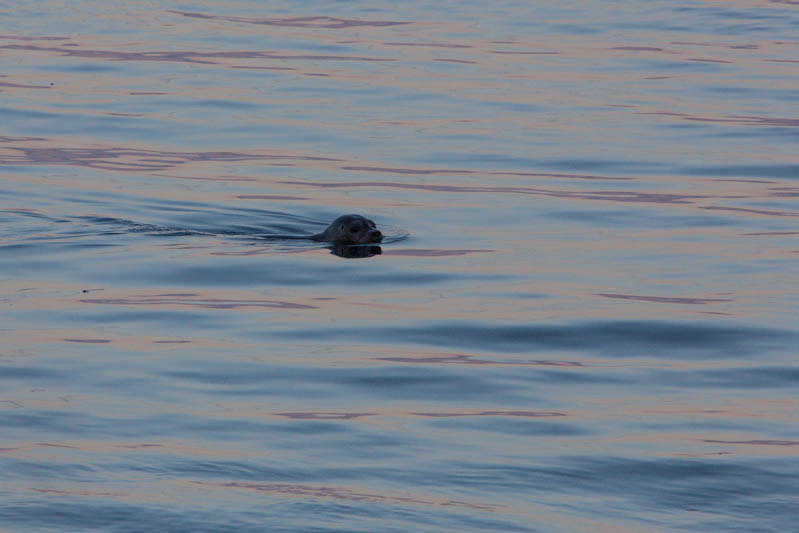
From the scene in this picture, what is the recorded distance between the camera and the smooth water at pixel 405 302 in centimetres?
686

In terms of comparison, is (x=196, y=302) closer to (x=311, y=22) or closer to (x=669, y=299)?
(x=669, y=299)

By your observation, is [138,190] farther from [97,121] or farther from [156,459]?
[156,459]

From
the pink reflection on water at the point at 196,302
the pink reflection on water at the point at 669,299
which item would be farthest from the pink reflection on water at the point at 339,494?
the pink reflection on water at the point at 669,299

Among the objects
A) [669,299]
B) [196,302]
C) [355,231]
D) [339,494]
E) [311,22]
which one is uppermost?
[311,22]

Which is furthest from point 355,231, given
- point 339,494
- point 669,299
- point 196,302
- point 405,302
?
point 339,494

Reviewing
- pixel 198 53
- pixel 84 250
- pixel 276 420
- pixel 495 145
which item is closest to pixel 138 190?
pixel 84 250

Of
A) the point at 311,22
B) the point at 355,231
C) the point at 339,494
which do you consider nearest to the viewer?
the point at 339,494

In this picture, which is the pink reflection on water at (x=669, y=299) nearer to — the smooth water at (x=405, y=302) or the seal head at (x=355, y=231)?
the smooth water at (x=405, y=302)

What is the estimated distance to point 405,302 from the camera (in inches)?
416

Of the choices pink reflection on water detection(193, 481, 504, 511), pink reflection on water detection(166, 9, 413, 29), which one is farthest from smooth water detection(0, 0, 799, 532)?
pink reflection on water detection(166, 9, 413, 29)

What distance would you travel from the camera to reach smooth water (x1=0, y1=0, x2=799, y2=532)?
6.86m

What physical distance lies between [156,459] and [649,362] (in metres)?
3.10

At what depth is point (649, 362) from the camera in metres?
9.03

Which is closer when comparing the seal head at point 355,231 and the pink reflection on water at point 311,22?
the seal head at point 355,231
